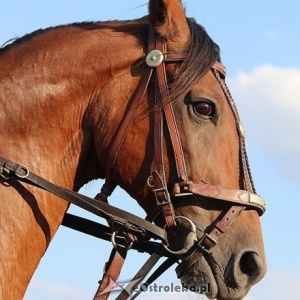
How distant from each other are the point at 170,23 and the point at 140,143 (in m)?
1.01

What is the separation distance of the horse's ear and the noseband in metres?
0.08

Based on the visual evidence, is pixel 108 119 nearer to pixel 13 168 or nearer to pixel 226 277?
pixel 13 168

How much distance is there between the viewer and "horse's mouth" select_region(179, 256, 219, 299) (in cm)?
670

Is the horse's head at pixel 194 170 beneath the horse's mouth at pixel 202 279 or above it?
above

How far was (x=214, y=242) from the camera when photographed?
21.8 feet

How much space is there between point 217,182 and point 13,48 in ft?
6.26

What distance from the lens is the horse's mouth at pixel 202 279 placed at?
22.0 feet

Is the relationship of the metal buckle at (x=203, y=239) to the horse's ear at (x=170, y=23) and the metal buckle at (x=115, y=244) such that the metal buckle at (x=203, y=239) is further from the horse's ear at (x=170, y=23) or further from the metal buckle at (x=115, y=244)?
the horse's ear at (x=170, y=23)

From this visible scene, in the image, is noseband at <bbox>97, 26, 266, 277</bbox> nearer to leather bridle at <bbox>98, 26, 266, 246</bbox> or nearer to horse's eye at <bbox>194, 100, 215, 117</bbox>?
leather bridle at <bbox>98, 26, 266, 246</bbox>

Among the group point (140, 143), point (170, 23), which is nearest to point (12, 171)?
point (140, 143)

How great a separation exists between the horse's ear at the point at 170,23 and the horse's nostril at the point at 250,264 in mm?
1700

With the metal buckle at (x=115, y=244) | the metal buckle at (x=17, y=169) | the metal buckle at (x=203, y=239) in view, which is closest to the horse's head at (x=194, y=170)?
the metal buckle at (x=203, y=239)

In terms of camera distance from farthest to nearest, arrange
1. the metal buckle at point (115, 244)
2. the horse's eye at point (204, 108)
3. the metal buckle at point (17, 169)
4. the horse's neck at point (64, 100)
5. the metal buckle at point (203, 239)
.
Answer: the metal buckle at point (115, 244), the horse's eye at point (204, 108), the horse's neck at point (64, 100), the metal buckle at point (203, 239), the metal buckle at point (17, 169)

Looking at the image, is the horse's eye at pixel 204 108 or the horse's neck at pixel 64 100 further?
the horse's eye at pixel 204 108
